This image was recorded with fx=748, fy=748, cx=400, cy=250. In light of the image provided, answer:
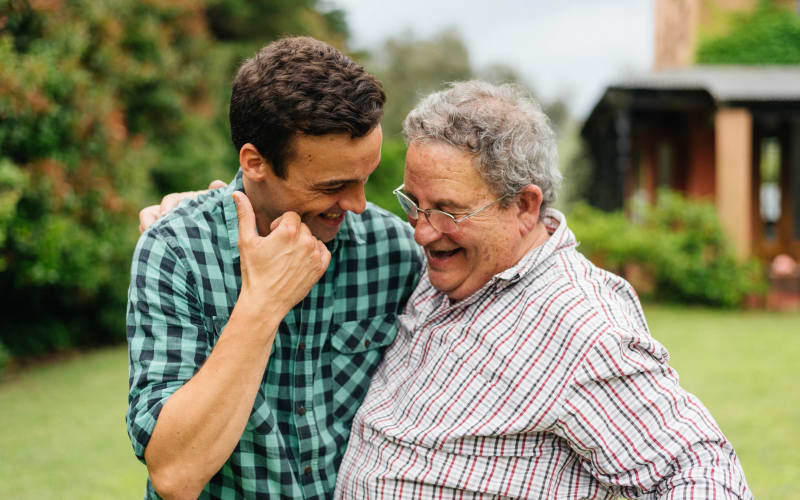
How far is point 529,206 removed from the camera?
2.33 meters

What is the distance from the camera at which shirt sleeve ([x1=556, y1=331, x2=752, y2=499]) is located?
6.31 ft

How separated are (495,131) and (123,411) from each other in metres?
6.26

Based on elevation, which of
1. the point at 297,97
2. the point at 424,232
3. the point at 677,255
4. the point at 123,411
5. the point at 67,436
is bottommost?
the point at 677,255

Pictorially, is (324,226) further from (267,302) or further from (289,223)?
(267,302)

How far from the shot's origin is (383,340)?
2537 mm

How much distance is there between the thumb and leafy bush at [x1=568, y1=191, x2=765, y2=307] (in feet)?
37.0

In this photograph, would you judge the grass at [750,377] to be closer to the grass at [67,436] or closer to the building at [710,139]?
the building at [710,139]

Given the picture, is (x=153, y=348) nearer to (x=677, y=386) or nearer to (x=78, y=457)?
(x=677, y=386)

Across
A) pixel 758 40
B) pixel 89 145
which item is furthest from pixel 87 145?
pixel 758 40

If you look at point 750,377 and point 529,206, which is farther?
point 750,377

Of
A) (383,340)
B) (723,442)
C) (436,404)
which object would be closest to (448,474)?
(436,404)

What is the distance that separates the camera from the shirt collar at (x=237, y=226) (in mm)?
2208

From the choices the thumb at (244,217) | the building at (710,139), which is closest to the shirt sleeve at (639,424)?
the thumb at (244,217)

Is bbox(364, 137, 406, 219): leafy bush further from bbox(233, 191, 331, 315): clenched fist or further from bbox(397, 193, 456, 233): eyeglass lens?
bbox(233, 191, 331, 315): clenched fist
